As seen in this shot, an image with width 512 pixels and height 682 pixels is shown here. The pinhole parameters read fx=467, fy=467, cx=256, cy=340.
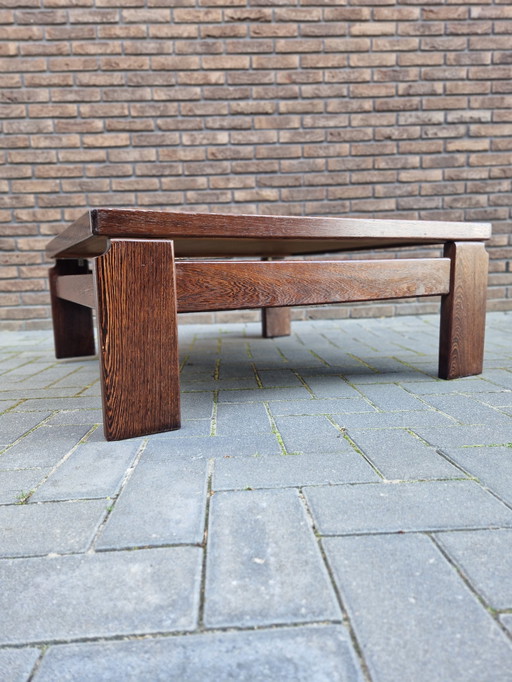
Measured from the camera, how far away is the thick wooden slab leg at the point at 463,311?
76.5 inches

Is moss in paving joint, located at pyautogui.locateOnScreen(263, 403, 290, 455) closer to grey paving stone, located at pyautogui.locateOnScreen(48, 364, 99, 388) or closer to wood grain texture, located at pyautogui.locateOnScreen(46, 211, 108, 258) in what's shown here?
wood grain texture, located at pyautogui.locateOnScreen(46, 211, 108, 258)

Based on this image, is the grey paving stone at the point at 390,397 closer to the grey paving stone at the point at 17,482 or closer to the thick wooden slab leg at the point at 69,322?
the grey paving stone at the point at 17,482

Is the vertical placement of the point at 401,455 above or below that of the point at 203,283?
below

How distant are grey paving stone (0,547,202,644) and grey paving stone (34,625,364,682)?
3cm

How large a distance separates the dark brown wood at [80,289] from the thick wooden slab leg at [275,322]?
1.36m

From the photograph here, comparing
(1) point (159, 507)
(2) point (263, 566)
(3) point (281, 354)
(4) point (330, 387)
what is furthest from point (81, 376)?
(2) point (263, 566)

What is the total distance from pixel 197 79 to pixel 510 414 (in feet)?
11.1

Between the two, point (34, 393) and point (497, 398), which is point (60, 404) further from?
point (497, 398)

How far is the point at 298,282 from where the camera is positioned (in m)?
1.62

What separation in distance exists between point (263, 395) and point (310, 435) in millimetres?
485

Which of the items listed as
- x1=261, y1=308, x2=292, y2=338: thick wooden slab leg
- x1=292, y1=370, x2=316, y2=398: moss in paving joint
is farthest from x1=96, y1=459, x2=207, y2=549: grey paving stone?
x1=261, y1=308, x2=292, y2=338: thick wooden slab leg

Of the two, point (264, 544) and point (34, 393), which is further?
point (34, 393)

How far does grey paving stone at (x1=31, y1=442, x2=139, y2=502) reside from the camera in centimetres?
103

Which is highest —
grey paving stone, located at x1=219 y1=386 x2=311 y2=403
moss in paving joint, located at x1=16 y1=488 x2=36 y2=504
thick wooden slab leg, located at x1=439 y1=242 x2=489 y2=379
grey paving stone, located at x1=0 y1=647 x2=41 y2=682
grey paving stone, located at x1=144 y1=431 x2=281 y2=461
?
thick wooden slab leg, located at x1=439 y1=242 x2=489 y2=379
